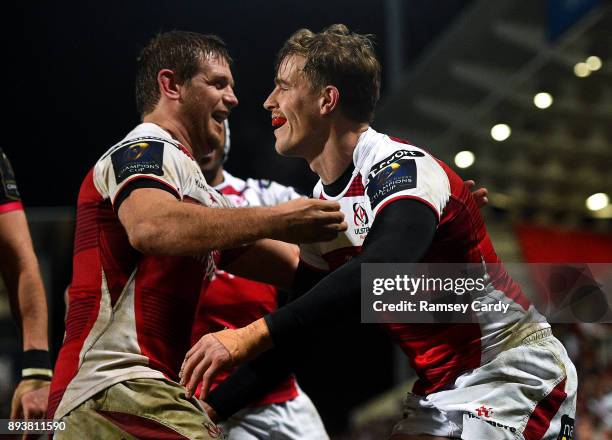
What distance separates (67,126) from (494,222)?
8.24 metres

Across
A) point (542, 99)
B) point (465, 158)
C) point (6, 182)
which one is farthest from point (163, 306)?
point (542, 99)

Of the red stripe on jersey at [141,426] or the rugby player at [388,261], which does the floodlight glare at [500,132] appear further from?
the red stripe on jersey at [141,426]

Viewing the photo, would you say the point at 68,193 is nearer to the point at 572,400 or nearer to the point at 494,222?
the point at 572,400

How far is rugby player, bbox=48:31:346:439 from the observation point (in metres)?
2.40

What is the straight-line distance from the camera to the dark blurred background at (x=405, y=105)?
4.25 meters

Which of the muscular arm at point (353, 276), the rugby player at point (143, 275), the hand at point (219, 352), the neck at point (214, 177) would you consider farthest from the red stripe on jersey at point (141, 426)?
the neck at point (214, 177)

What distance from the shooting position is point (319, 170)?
2.94 m

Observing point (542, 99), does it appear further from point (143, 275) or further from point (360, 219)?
point (143, 275)

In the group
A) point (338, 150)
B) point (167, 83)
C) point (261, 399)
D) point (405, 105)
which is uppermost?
point (405, 105)

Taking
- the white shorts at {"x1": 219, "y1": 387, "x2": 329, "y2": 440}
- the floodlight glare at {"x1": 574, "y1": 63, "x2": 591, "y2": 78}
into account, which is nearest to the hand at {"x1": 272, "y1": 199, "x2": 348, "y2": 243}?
the white shorts at {"x1": 219, "y1": 387, "x2": 329, "y2": 440}

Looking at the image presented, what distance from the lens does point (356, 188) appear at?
2785mm

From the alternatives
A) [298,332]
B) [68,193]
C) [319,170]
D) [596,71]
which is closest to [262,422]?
[319,170]

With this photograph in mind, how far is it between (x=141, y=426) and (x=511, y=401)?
1051 millimetres

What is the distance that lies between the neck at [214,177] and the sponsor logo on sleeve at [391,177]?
5.59 feet
